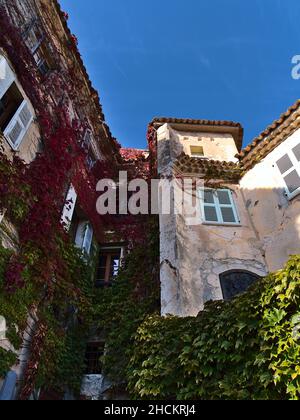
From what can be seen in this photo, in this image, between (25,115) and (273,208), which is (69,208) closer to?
(25,115)

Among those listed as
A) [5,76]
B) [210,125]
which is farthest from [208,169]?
[5,76]

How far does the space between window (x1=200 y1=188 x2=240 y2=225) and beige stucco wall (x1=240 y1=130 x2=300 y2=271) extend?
549 millimetres

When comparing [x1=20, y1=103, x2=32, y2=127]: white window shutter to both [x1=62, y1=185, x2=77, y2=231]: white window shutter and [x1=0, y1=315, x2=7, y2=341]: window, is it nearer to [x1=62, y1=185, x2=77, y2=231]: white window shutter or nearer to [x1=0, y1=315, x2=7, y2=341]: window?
[x1=62, y1=185, x2=77, y2=231]: white window shutter

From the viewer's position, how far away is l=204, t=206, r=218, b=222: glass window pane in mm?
9555

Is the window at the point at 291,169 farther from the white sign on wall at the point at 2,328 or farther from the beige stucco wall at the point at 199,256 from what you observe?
the white sign on wall at the point at 2,328

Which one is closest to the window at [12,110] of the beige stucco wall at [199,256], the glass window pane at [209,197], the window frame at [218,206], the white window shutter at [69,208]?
the white window shutter at [69,208]

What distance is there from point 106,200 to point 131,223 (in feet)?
4.93

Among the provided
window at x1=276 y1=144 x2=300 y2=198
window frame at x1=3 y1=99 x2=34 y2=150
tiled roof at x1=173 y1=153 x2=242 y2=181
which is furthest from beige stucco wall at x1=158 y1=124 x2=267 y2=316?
window frame at x1=3 y1=99 x2=34 y2=150

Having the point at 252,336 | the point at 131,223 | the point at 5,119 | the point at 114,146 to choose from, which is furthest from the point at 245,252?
the point at 114,146

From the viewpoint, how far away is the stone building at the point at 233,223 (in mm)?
8039

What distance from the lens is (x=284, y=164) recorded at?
30.5ft

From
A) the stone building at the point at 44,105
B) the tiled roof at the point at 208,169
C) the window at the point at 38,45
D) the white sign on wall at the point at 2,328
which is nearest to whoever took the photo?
the white sign on wall at the point at 2,328

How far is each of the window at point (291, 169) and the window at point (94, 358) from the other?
6.79m

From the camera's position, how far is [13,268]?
21.0 feet
